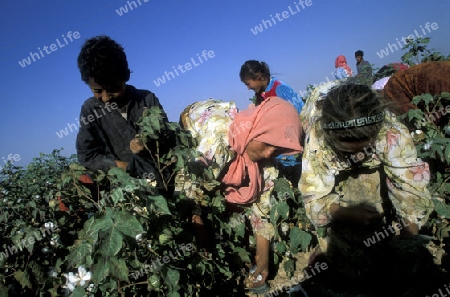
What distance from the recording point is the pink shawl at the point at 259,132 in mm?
2076

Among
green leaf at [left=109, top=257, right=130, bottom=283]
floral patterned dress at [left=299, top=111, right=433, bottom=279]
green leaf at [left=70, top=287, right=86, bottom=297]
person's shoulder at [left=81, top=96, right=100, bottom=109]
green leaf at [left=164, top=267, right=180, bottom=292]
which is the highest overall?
person's shoulder at [left=81, top=96, right=100, bottom=109]

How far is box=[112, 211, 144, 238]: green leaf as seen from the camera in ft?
3.78

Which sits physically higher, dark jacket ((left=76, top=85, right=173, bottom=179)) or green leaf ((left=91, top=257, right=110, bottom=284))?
dark jacket ((left=76, top=85, right=173, bottom=179))

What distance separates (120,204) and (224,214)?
56.6 inches

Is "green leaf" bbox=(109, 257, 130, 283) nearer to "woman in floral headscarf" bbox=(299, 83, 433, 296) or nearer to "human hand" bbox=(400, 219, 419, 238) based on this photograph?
"woman in floral headscarf" bbox=(299, 83, 433, 296)

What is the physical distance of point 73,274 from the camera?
5.47 feet

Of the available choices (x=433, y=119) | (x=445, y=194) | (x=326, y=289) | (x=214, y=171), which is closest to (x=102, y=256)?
(x=214, y=171)

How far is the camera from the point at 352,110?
1618 millimetres

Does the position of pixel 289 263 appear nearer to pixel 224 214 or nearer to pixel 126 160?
pixel 224 214

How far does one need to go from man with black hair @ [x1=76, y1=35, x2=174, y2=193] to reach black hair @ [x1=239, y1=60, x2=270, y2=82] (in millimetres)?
2153

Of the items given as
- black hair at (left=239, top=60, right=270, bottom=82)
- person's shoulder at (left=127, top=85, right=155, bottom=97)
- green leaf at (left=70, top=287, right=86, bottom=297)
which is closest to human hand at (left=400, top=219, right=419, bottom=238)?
green leaf at (left=70, top=287, right=86, bottom=297)

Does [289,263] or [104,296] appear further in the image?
[289,263]

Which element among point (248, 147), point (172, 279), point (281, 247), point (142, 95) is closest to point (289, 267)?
point (281, 247)

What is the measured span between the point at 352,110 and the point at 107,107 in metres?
1.87
